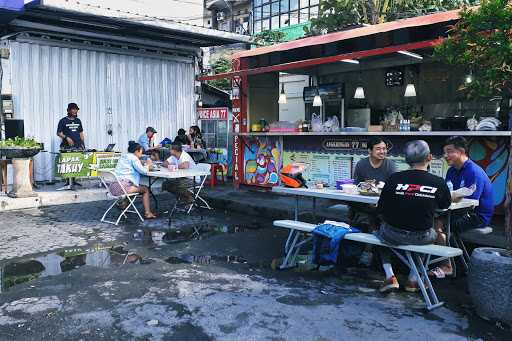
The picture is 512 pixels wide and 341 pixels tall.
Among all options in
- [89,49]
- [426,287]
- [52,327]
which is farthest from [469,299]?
[89,49]

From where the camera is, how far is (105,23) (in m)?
11.0

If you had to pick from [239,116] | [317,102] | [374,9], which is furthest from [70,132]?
[374,9]

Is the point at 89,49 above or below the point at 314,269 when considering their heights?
above

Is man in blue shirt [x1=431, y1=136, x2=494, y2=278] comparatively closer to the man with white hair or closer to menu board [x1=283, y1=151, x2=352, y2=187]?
the man with white hair

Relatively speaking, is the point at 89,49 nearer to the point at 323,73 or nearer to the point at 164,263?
the point at 323,73

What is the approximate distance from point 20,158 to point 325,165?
6.16 m

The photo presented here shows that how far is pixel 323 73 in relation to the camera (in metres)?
12.8

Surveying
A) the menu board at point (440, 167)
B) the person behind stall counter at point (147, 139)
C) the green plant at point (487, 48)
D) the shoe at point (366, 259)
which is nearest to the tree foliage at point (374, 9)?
the person behind stall counter at point (147, 139)

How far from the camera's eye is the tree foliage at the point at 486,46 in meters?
4.07

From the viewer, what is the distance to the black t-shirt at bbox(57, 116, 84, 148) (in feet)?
34.6

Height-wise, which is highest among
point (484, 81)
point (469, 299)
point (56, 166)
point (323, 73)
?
point (323, 73)

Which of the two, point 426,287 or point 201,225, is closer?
point 426,287

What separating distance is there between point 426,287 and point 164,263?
300cm

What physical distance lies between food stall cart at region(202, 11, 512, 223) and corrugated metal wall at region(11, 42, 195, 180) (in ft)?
10.4
